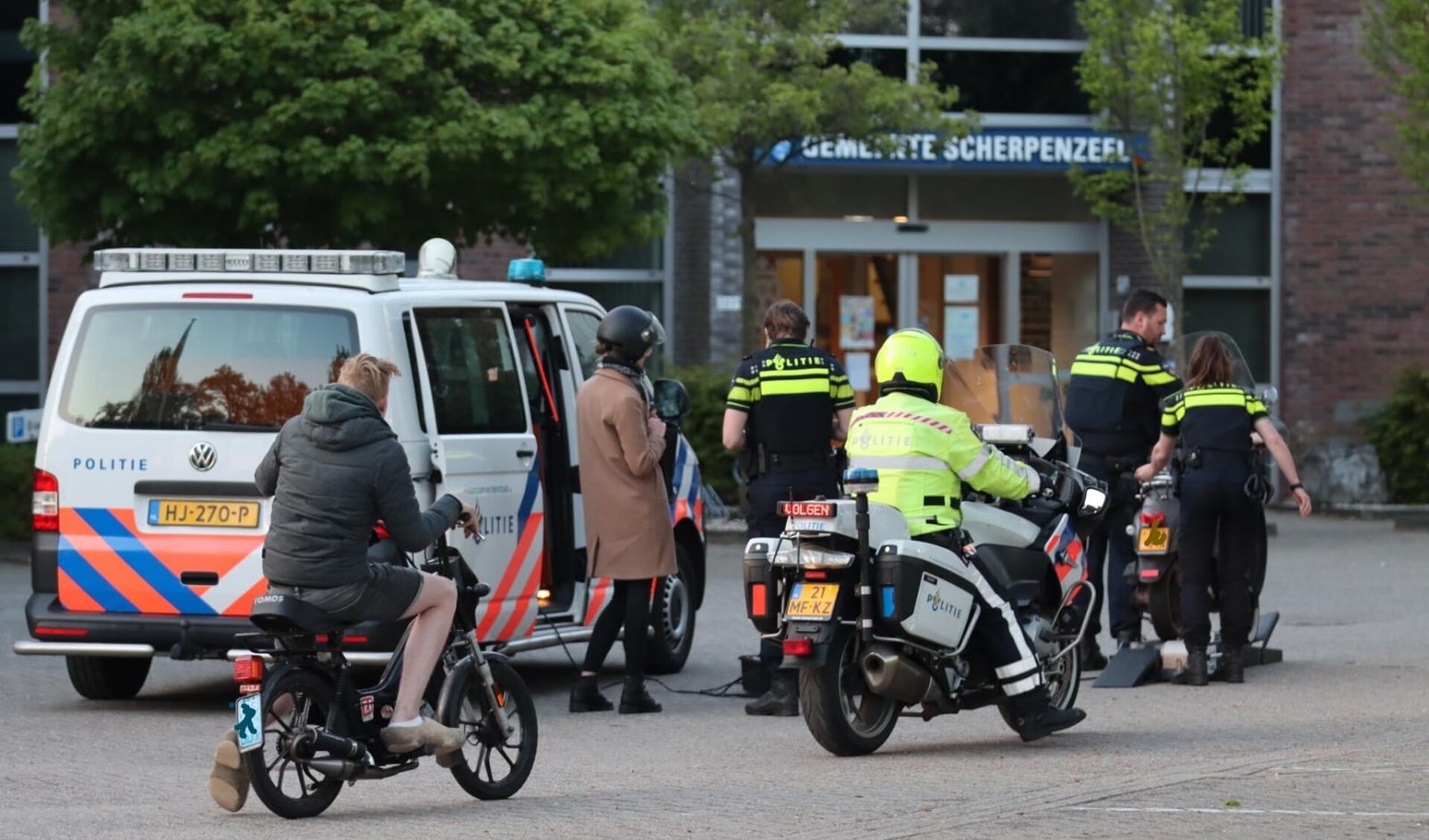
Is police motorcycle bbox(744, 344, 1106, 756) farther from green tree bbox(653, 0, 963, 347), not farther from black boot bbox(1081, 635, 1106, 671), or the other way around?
green tree bbox(653, 0, 963, 347)

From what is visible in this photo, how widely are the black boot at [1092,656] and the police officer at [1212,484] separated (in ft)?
2.22

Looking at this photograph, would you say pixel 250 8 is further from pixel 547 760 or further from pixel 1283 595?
pixel 547 760

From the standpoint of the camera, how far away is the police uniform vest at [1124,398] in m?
12.5

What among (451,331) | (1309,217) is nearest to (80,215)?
(451,331)

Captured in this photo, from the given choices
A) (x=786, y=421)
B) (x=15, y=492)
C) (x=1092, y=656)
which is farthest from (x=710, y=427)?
(x=786, y=421)

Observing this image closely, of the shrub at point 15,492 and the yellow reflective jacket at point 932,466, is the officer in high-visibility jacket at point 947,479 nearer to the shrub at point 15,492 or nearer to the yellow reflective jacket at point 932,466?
the yellow reflective jacket at point 932,466

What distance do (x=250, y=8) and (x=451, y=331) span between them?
7673 millimetres

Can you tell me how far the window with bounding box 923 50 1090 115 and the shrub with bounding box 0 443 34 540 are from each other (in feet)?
40.0

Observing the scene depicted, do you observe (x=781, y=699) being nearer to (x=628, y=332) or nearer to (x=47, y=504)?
(x=628, y=332)

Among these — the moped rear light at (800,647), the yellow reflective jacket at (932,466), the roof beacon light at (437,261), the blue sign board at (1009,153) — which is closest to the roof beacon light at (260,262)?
the roof beacon light at (437,261)

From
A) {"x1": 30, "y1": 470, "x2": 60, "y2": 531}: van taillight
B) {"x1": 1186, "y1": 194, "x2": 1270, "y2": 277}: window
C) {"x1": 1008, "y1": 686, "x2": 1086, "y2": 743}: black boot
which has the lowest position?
{"x1": 1008, "y1": 686, "x2": 1086, "y2": 743}: black boot

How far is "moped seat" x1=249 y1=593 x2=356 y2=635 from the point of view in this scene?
7.73 metres

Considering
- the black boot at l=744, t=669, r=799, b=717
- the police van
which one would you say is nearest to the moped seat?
the police van

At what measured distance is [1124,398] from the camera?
1248 centimetres
